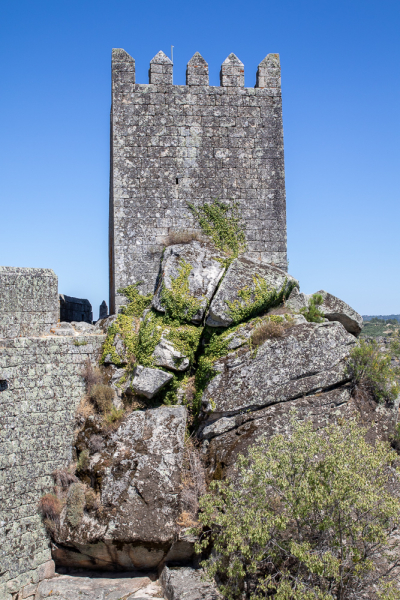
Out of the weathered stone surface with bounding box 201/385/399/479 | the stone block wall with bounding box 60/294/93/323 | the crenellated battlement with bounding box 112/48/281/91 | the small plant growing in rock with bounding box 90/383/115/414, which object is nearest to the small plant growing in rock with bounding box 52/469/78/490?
the small plant growing in rock with bounding box 90/383/115/414

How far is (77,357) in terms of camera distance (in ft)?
35.8

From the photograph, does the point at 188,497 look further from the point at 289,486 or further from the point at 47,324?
the point at 47,324

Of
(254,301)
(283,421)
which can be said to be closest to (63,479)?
(283,421)

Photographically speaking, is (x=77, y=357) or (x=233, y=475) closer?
(x=233, y=475)

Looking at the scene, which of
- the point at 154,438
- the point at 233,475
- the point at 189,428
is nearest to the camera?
the point at 233,475

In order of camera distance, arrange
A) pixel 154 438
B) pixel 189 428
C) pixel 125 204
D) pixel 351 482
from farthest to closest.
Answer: pixel 125 204
pixel 189 428
pixel 154 438
pixel 351 482

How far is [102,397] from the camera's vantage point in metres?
10.6

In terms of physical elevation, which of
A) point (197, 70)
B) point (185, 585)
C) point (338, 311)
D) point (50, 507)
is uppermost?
point (197, 70)

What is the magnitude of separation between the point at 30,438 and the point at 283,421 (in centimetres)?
484

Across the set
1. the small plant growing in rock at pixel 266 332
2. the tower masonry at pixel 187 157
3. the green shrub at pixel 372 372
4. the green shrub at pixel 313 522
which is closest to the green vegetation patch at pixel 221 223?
the tower masonry at pixel 187 157

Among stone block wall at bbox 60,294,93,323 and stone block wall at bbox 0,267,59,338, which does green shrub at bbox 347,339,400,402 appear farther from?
stone block wall at bbox 60,294,93,323

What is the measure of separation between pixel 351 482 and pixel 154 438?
13.9 ft

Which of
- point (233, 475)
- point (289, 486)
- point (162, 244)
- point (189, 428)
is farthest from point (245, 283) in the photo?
point (289, 486)

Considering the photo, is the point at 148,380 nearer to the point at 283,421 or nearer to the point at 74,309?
the point at 283,421
